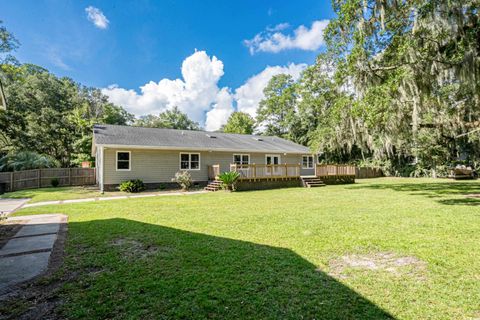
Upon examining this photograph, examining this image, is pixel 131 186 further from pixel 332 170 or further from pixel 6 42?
pixel 332 170

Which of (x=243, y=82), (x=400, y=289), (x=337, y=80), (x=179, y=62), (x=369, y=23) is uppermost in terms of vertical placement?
(x=243, y=82)

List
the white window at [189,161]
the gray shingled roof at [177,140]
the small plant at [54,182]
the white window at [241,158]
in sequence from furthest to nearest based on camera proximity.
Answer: the white window at [241,158] < the small plant at [54,182] < the white window at [189,161] < the gray shingled roof at [177,140]

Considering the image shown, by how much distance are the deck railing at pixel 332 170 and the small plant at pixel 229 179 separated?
588cm

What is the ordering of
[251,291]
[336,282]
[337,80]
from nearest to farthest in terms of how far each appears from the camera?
[251,291] < [336,282] < [337,80]

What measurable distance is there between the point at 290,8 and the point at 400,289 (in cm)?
1506

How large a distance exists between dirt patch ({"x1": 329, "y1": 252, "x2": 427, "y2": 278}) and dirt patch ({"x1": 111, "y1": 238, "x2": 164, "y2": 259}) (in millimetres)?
2671

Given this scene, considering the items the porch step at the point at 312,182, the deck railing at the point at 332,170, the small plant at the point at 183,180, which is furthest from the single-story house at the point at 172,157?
the deck railing at the point at 332,170

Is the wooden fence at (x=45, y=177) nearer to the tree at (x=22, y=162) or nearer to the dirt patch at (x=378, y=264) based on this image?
the tree at (x=22, y=162)

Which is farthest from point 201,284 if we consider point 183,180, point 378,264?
point 183,180

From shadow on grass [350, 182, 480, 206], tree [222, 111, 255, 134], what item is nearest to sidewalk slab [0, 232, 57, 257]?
shadow on grass [350, 182, 480, 206]

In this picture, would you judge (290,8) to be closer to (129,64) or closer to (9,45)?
(129,64)

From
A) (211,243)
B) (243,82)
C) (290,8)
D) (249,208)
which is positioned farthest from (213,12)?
(243,82)

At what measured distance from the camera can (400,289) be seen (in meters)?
2.66

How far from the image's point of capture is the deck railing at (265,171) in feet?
44.6
